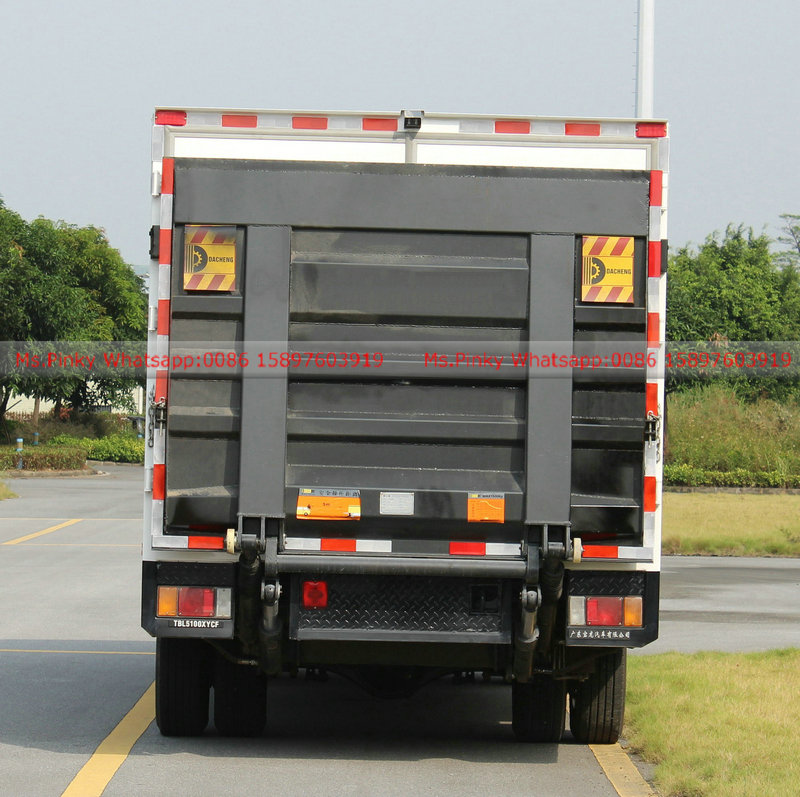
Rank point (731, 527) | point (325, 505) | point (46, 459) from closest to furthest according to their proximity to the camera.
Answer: point (325, 505) < point (731, 527) < point (46, 459)

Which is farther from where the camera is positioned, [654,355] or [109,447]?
[109,447]

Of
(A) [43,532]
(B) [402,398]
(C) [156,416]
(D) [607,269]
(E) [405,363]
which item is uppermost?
(D) [607,269]

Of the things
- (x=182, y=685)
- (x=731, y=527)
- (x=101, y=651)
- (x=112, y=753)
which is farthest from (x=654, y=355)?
(x=731, y=527)

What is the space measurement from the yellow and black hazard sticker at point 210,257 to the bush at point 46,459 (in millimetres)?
39140

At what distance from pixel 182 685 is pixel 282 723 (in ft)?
3.41

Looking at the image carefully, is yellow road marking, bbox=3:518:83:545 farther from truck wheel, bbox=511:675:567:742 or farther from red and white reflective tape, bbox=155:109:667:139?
red and white reflective tape, bbox=155:109:667:139

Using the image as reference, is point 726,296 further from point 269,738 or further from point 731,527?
point 269,738

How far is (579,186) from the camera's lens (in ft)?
20.6

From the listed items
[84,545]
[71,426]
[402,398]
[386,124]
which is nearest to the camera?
[402,398]

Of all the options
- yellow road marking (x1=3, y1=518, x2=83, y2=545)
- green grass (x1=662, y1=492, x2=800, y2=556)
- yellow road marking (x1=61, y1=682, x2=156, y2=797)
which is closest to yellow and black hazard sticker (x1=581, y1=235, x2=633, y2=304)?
yellow road marking (x1=61, y1=682, x2=156, y2=797)

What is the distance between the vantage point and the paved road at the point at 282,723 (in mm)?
6414

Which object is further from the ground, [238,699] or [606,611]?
[606,611]

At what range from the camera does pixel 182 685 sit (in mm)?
7031

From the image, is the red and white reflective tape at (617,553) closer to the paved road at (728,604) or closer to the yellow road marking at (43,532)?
the paved road at (728,604)
